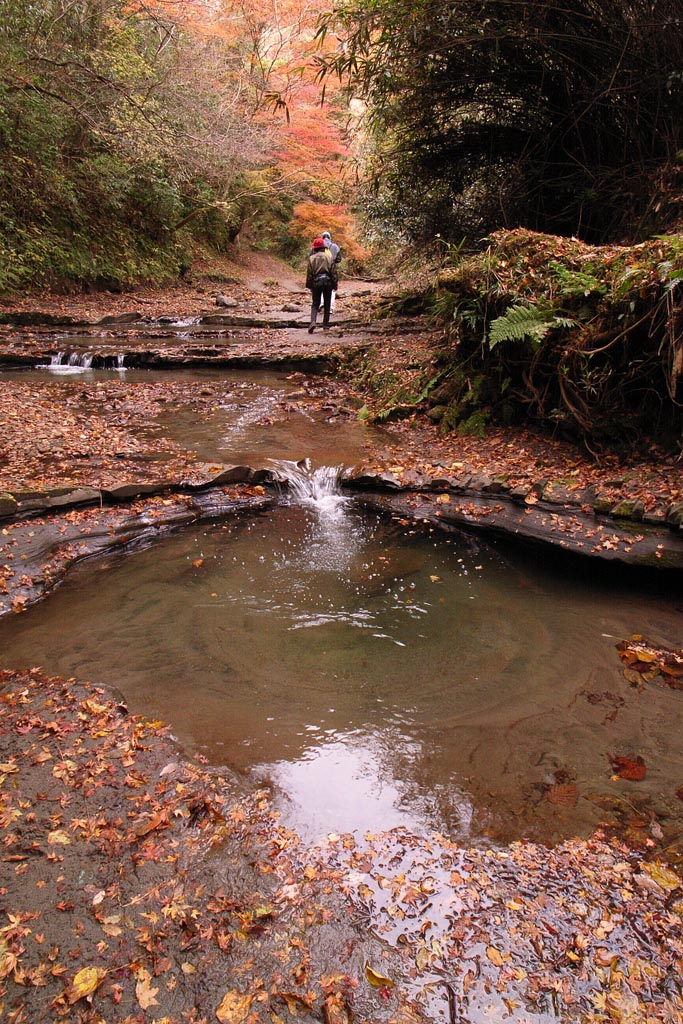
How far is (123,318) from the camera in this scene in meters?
16.0

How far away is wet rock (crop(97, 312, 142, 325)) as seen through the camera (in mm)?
15508

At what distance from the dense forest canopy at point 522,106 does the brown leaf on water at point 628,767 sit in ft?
23.7

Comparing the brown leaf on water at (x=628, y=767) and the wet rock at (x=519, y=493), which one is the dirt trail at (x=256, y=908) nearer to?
the brown leaf on water at (x=628, y=767)

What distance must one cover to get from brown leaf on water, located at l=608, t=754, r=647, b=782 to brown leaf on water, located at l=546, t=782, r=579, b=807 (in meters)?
0.31

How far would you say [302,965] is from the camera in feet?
7.62

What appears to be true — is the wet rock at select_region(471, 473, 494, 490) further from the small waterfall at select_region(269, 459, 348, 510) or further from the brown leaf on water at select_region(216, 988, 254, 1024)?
the brown leaf on water at select_region(216, 988, 254, 1024)

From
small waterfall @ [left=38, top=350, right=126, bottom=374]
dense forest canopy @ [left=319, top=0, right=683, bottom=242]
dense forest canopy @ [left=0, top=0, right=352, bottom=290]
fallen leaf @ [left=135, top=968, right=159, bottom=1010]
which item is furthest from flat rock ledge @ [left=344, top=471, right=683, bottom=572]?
dense forest canopy @ [left=0, top=0, right=352, bottom=290]

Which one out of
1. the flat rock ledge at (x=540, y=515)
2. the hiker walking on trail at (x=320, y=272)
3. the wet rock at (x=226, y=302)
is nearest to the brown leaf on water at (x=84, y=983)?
the flat rock ledge at (x=540, y=515)

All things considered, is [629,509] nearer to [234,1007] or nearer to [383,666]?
[383,666]

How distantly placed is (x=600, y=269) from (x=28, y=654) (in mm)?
6702

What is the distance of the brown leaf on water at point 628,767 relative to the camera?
3.27 meters

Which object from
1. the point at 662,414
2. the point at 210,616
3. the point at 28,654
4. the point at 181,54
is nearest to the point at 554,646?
the point at 210,616

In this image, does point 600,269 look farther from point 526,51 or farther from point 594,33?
point 526,51

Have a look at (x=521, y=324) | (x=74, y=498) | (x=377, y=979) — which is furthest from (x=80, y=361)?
(x=377, y=979)
